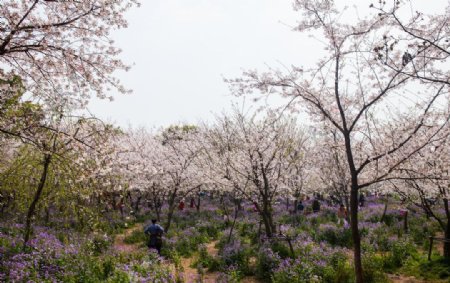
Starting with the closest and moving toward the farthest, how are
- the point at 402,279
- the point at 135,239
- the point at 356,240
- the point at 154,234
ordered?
the point at 356,240, the point at 402,279, the point at 154,234, the point at 135,239

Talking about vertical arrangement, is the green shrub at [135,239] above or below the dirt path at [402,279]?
below

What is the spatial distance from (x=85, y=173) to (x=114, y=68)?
1974 millimetres

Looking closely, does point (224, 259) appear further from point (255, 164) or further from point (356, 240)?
point (356, 240)

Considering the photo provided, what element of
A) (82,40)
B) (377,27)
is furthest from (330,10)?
(82,40)

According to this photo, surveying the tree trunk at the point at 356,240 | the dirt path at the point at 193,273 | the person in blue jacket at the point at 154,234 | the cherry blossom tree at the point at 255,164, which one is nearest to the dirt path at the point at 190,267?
the dirt path at the point at 193,273

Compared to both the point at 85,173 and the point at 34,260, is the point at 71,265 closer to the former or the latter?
the point at 34,260

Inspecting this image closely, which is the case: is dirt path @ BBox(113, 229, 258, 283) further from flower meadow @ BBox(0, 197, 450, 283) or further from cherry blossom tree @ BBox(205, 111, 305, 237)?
cherry blossom tree @ BBox(205, 111, 305, 237)

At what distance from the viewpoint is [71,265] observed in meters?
9.24

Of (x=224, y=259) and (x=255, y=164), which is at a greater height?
(x=255, y=164)

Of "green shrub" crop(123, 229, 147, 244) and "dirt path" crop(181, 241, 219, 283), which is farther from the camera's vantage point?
"green shrub" crop(123, 229, 147, 244)

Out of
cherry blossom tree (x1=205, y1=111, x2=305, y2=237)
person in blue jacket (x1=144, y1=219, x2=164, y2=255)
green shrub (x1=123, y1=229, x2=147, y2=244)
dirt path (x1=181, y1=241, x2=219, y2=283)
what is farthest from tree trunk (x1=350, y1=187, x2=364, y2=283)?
green shrub (x1=123, y1=229, x2=147, y2=244)

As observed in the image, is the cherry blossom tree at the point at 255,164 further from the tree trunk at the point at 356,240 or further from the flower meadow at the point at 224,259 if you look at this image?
the tree trunk at the point at 356,240

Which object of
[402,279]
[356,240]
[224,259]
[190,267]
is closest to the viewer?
[356,240]

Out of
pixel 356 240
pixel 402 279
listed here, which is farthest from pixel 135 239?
pixel 356 240
